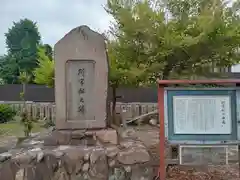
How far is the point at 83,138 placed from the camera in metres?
4.82

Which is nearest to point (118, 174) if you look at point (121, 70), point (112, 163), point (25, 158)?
point (112, 163)

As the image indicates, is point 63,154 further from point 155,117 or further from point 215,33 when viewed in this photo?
point 155,117

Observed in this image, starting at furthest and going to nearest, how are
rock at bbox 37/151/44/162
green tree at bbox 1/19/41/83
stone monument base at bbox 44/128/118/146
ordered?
green tree at bbox 1/19/41/83 → stone monument base at bbox 44/128/118/146 → rock at bbox 37/151/44/162

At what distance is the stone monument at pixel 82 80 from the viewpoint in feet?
16.0

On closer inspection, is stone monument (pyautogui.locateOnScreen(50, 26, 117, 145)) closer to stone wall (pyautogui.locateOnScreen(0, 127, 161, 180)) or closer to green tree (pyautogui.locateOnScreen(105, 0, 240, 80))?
stone wall (pyautogui.locateOnScreen(0, 127, 161, 180))

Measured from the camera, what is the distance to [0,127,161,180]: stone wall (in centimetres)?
435

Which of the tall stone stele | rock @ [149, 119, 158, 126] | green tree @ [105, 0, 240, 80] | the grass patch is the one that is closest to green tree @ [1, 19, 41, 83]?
the grass patch

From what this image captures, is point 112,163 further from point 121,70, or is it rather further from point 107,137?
point 121,70

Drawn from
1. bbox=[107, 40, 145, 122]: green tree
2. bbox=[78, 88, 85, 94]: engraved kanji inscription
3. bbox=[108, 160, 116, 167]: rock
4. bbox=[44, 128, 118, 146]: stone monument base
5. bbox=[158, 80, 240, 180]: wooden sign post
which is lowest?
bbox=[108, 160, 116, 167]: rock

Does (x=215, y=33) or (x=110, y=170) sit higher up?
(x=215, y=33)

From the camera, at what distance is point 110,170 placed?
4.40 m

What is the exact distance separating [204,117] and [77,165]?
5.82 feet

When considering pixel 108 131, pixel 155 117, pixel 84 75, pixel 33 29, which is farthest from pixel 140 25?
pixel 33 29

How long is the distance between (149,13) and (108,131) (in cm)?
256
